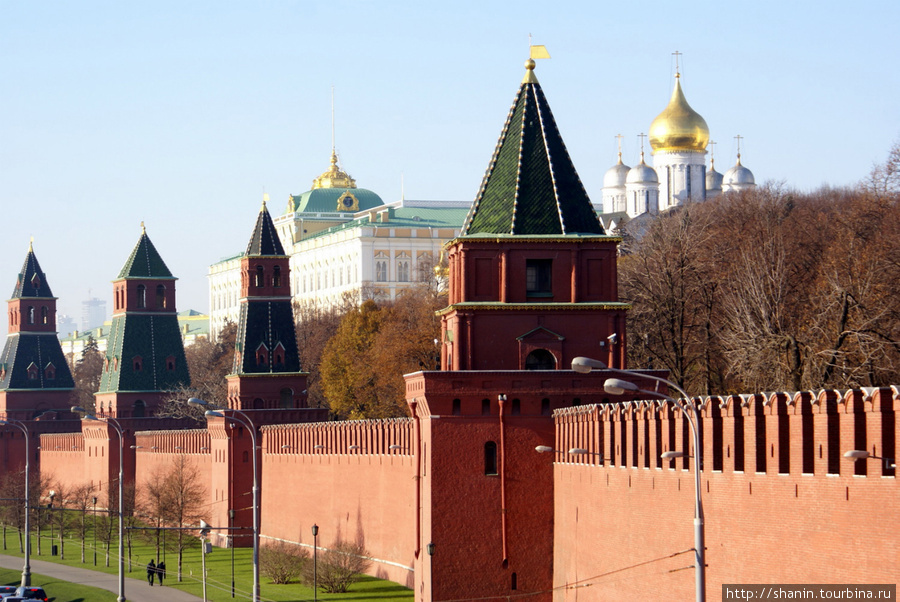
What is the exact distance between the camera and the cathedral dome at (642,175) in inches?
5689

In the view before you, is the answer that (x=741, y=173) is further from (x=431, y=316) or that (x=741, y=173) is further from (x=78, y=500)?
(x=78, y=500)

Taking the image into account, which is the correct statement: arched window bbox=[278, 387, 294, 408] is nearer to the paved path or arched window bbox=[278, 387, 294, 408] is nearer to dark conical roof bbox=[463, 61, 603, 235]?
the paved path

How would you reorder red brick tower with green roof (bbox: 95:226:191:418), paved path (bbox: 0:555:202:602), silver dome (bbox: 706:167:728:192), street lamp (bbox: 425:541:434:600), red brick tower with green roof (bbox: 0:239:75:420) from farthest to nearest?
1. silver dome (bbox: 706:167:728:192)
2. red brick tower with green roof (bbox: 0:239:75:420)
3. red brick tower with green roof (bbox: 95:226:191:418)
4. paved path (bbox: 0:555:202:602)
5. street lamp (bbox: 425:541:434:600)

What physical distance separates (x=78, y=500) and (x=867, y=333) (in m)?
41.0

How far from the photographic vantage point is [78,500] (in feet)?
263

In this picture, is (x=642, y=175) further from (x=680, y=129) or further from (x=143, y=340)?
(x=143, y=340)

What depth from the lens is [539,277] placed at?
140ft

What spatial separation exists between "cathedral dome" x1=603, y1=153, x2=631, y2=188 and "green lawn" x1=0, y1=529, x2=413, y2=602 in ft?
269

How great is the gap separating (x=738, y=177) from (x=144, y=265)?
7168 cm

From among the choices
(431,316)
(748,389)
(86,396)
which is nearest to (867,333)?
(748,389)

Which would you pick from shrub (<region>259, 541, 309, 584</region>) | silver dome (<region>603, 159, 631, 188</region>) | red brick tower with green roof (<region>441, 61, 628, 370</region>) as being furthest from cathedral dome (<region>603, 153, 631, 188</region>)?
red brick tower with green roof (<region>441, 61, 628, 370</region>)

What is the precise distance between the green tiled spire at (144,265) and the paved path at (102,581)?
1947 cm

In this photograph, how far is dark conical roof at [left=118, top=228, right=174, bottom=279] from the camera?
8800cm

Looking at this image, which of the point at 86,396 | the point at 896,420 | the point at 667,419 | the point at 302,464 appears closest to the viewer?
the point at 896,420
